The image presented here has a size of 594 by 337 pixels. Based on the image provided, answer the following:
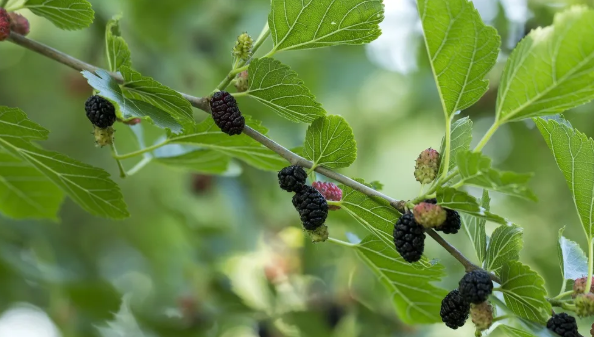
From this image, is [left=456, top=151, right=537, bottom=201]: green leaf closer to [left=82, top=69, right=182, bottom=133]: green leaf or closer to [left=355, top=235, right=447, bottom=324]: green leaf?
[left=355, top=235, right=447, bottom=324]: green leaf


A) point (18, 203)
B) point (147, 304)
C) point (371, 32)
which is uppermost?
point (147, 304)

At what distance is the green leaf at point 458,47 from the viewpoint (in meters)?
0.89

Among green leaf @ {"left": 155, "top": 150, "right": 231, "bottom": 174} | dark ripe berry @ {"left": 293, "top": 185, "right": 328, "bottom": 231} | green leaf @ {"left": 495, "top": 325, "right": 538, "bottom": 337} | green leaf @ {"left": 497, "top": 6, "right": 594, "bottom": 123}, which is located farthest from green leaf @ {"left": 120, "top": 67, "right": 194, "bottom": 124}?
green leaf @ {"left": 495, "top": 325, "right": 538, "bottom": 337}

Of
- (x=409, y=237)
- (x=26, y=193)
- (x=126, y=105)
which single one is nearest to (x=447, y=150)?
(x=409, y=237)

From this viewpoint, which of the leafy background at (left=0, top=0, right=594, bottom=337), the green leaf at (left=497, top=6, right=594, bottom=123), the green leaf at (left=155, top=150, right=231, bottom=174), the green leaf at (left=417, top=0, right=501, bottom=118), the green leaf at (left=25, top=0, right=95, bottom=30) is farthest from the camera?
the leafy background at (left=0, top=0, right=594, bottom=337)

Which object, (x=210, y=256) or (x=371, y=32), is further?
(x=210, y=256)

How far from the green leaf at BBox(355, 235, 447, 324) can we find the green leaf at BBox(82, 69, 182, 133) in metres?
0.43

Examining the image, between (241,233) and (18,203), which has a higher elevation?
(241,233)

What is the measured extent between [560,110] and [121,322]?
7.25ft

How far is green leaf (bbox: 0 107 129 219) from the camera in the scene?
1.13 meters

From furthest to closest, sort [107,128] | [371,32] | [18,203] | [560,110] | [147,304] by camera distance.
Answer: [147,304]
[18,203]
[107,128]
[371,32]
[560,110]

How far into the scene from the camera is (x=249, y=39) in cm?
101

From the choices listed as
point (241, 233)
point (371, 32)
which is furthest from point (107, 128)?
point (241, 233)

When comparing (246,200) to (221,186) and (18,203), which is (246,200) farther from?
(18,203)
